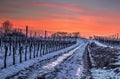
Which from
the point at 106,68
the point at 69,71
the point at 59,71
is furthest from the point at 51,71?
the point at 106,68

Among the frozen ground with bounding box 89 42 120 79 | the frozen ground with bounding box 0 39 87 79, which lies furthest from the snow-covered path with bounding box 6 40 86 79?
the frozen ground with bounding box 89 42 120 79

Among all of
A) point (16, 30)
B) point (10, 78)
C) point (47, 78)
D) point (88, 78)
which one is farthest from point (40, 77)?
point (16, 30)

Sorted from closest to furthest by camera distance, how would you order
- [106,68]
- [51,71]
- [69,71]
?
[51,71], [69,71], [106,68]

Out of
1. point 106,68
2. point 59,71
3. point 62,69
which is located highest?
point 59,71

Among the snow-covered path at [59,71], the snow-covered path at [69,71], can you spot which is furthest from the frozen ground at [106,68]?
the snow-covered path at [59,71]

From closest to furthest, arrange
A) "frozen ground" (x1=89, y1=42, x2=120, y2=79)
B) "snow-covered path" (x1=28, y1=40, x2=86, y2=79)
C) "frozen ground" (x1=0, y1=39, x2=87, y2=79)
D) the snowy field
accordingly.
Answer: "frozen ground" (x1=0, y1=39, x2=87, y2=79)
"snow-covered path" (x1=28, y1=40, x2=86, y2=79)
the snowy field
"frozen ground" (x1=89, y1=42, x2=120, y2=79)

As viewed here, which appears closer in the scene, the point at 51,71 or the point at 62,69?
the point at 51,71

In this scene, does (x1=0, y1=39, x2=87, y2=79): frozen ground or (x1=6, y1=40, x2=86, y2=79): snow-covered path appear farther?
(x1=6, y1=40, x2=86, y2=79): snow-covered path

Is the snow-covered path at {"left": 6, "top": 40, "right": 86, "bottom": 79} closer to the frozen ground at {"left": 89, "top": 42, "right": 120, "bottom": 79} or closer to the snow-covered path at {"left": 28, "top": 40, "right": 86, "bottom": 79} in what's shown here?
the snow-covered path at {"left": 28, "top": 40, "right": 86, "bottom": 79}

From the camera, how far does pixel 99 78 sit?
19797mm

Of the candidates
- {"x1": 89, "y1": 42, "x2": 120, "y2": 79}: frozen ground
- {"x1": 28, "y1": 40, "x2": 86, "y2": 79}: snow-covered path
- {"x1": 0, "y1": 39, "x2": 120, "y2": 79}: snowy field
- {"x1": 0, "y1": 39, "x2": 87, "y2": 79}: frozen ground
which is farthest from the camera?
{"x1": 89, "y1": 42, "x2": 120, "y2": 79}: frozen ground

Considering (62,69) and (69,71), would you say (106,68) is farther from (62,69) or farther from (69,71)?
(69,71)

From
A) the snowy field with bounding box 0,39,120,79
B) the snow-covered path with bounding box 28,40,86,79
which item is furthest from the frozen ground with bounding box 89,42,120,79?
the snow-covered path with bounding box 28,40,86,79

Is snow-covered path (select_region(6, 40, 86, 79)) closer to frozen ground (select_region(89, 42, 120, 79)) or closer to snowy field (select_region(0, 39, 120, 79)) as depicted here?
snowy field (select_region(0, 39, 120, 79))
